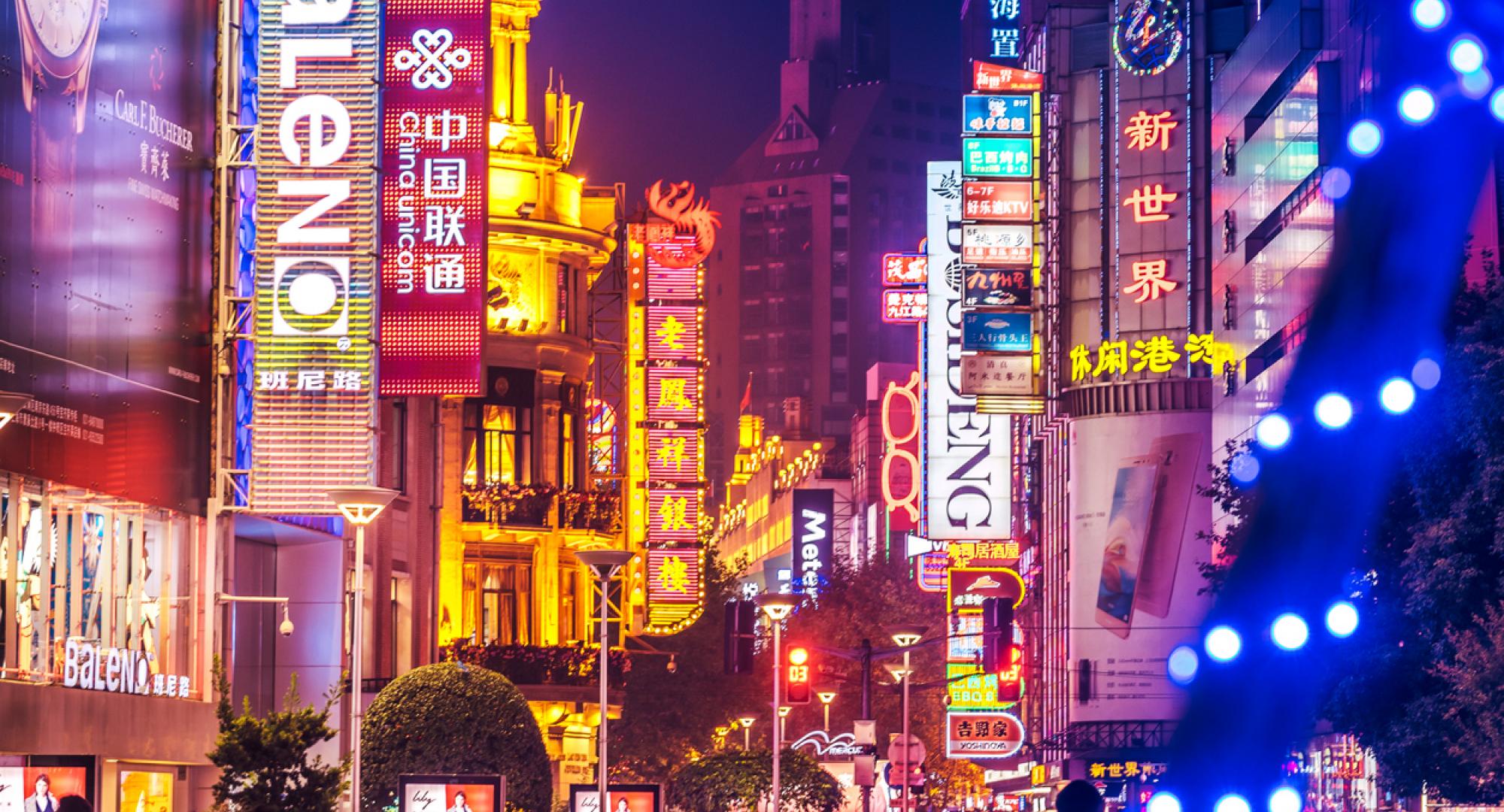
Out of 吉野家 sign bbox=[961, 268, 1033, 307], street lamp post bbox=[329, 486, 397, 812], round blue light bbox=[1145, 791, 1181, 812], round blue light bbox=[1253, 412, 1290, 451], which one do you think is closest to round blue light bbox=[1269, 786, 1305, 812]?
round blue light bbox=[1145, 791, 1181, 812]

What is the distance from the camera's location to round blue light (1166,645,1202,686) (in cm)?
900

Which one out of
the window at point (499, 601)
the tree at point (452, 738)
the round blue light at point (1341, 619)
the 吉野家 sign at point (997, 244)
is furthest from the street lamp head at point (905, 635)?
the round blue light at point (1341, 619)

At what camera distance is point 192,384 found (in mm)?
34188

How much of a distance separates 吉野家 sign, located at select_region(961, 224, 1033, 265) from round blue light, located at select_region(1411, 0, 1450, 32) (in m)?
65.5

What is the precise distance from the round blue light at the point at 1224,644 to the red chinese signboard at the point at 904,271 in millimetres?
99493

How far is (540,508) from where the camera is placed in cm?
5603

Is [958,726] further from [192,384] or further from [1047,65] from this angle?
[192,384]

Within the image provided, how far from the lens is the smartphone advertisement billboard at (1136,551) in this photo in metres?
79.4

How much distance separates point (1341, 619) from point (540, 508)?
156 feet

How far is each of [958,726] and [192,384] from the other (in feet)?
149

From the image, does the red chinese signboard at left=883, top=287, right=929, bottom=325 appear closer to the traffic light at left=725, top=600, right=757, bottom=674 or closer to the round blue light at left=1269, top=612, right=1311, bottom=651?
the traffic light at left=725, top=600, right=757, bottom=674

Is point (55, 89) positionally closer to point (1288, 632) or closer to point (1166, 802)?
point (1166, 802)

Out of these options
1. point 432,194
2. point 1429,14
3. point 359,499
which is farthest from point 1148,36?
point 1429,14

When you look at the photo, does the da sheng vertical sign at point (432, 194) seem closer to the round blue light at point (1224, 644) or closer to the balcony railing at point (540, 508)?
the balcony railing at point (540, 508)
